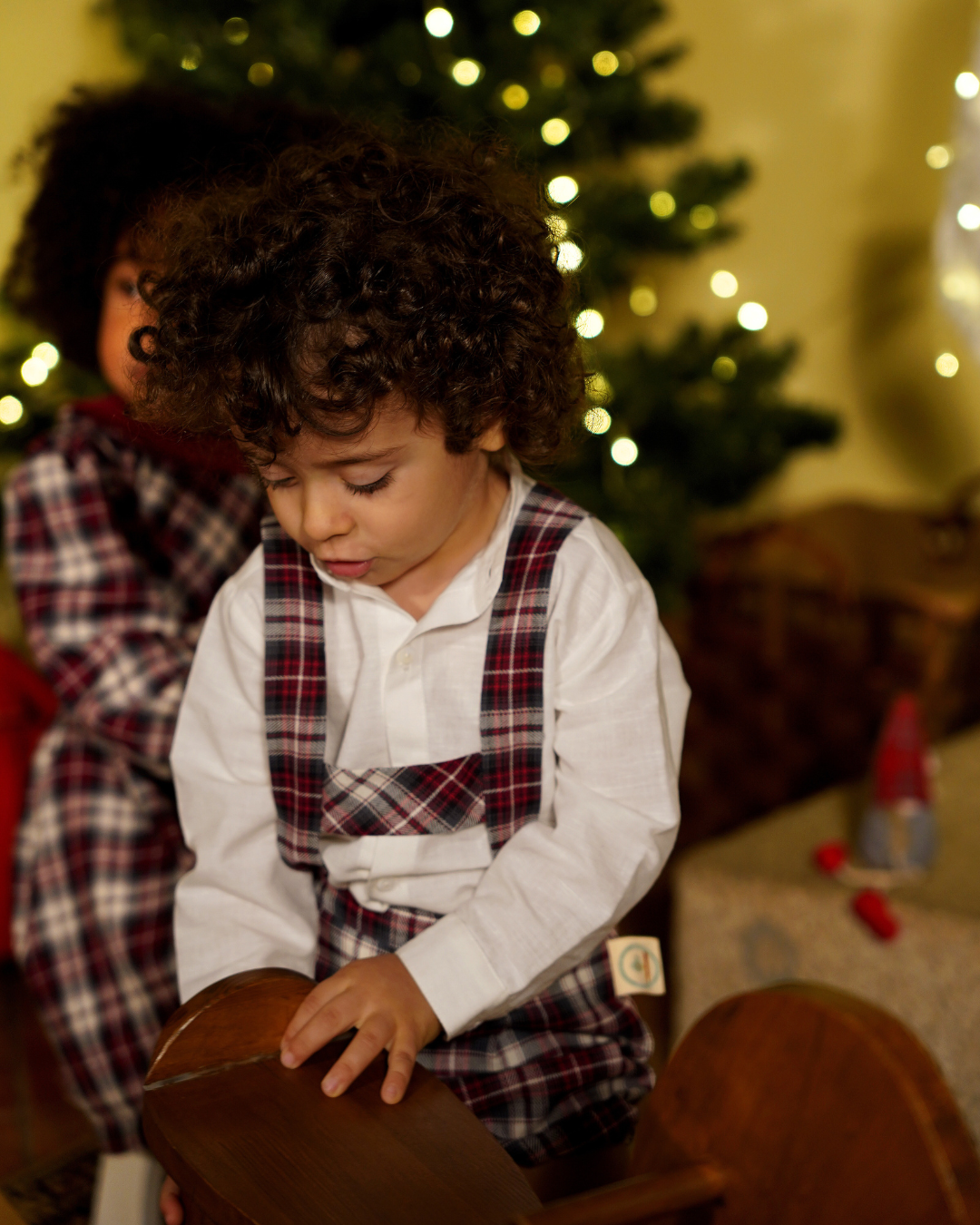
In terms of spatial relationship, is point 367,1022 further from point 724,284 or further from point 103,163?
point 724,284

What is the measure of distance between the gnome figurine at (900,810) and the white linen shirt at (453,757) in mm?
639

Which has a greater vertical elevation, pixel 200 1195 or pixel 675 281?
pixel 675 281

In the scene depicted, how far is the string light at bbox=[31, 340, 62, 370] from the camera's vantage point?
1488 millimetres

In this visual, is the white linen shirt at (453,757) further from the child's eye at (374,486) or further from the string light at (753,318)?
the string light at (753,318)

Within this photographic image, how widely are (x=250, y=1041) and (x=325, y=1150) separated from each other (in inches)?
3.1

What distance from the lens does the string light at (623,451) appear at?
1.62 m

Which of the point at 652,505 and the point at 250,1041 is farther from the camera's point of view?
the point at 652,505

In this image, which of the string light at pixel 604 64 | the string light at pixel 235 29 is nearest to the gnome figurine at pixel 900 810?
the string light at pixel 604 64

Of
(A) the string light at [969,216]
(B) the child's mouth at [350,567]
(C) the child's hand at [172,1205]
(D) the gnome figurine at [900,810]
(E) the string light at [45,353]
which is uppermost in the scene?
(A) the string light at [969,216]

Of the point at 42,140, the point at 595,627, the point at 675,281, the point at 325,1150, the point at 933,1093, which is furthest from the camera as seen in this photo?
the point at 675,281

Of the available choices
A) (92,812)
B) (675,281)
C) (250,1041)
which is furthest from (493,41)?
(250,1041)

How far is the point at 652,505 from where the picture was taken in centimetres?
161

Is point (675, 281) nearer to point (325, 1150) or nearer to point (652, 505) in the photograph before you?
point (652, 505)

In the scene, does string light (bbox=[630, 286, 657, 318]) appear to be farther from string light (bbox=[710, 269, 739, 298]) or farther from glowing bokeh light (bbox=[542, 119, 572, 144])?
glowing bokeh light (bbox=[542, 119, 572, 144])
